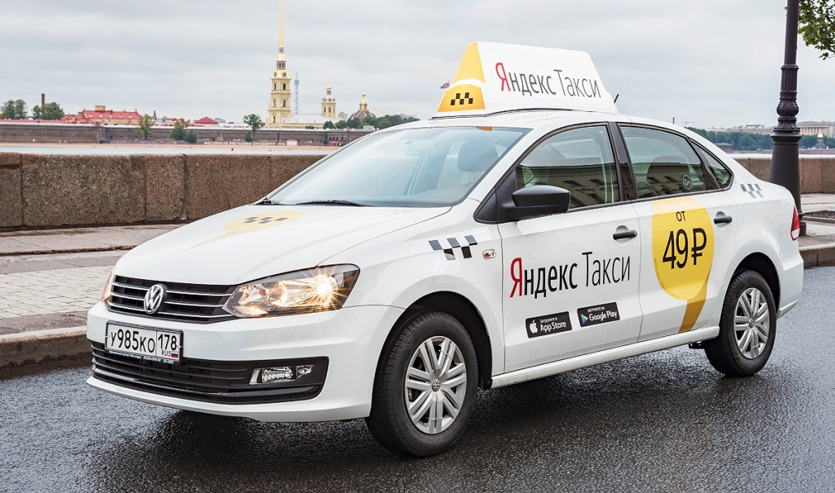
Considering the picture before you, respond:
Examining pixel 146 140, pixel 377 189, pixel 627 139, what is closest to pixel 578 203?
pixel 627 139

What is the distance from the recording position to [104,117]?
176m

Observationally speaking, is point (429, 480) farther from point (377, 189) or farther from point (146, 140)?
point (146, 140)

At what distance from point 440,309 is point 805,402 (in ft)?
7.77

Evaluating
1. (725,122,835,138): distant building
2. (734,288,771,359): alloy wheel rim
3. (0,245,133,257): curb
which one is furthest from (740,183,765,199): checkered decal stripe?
(725,122,835,138): distant building

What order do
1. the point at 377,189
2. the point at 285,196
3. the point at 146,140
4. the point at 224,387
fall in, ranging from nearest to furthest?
the point at 224,387 → the point at 377,189 → the point at 285,196 → the point at 146,140

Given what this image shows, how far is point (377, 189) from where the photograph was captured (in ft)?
16.8

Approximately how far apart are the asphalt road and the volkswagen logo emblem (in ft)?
2.28

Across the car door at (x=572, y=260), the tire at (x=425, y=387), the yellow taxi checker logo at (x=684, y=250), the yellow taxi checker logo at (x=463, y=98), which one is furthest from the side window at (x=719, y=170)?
the tire at (x=425, y=387)

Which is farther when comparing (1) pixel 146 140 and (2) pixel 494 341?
(1) pixel 146 140

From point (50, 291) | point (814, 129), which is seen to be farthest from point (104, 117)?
point (50, 291)

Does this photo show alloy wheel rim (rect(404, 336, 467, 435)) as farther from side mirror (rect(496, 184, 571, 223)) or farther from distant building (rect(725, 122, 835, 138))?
distant building (rect(725, 122, 835, 138))

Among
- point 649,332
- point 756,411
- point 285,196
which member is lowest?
point 756,411

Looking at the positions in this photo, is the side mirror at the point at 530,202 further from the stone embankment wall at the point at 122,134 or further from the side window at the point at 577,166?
the stone embankment wall at the point at 122,134

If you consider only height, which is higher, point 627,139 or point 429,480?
point 627,139
